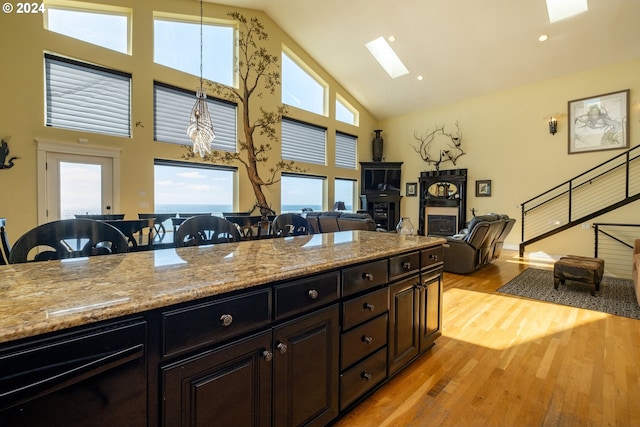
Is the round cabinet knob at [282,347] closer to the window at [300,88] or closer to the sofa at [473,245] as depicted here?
the sofa at [473,245]

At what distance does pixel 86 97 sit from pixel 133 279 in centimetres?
545

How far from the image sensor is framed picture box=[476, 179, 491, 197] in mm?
7734

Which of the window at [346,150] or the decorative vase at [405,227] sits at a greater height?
the window at [346,150]

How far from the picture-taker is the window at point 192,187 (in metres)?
5.72

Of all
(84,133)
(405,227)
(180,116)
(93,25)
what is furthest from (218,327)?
(93,25)

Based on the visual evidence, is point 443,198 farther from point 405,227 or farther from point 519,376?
point 519,376

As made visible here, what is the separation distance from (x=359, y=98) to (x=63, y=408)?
9718 millimetres

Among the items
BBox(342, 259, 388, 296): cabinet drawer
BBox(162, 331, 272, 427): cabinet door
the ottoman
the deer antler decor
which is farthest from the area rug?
the deer antler decor

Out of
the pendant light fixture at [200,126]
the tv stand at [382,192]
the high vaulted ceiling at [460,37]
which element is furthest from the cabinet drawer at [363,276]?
the tv stand at [382,192]

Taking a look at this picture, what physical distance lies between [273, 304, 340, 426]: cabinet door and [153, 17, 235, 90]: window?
246 inches

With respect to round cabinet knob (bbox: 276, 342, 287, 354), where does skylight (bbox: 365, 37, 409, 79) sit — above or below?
above

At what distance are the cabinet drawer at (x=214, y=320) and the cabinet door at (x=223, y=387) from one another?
5 centimetres

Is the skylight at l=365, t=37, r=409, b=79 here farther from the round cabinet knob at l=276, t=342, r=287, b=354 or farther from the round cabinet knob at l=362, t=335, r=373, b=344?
the round cabinet knob at l=276, t=342, r=287, b=354

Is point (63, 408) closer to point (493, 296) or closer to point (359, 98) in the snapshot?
point (493, 296)
